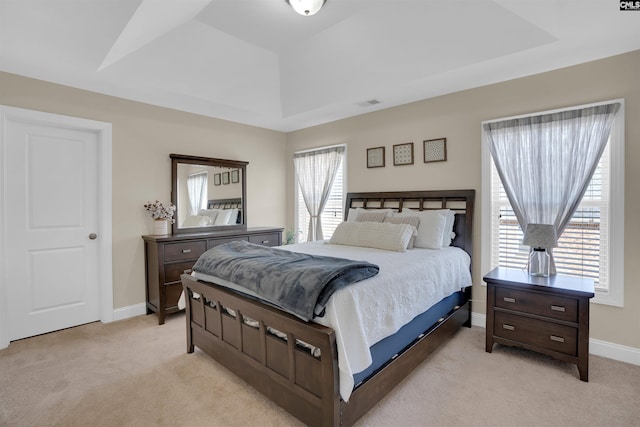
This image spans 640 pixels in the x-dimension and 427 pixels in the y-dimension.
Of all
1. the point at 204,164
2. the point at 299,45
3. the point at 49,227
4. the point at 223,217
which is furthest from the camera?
the point at 223,217

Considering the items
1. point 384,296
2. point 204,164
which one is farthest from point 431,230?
point 204,164

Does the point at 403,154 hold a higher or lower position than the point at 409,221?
higher

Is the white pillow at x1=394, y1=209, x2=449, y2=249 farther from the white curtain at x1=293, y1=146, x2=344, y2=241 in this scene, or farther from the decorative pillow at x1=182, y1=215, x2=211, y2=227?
the decorative pillow at x1=182, y1=215, x2=211, y2=227

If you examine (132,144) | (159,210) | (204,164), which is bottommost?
(159,210)

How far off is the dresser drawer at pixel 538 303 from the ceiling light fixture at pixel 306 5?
2.81 metres

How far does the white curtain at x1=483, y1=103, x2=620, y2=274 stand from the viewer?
8.89ft

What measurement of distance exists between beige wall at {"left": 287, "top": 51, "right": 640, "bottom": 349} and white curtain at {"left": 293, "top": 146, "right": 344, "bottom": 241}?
20 cm

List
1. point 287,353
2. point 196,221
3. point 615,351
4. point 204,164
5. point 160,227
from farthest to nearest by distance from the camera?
point 204,164 < point 196,221 < point 160,227 < point 615,351 < point 287,353

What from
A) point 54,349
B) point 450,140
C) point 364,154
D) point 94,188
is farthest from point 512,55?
point 54,349

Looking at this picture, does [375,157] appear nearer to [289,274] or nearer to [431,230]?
[431,230]

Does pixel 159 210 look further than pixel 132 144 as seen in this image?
Yes

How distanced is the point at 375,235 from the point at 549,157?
5.75ft

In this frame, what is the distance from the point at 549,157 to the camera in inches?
114

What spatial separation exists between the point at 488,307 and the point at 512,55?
218 cm
